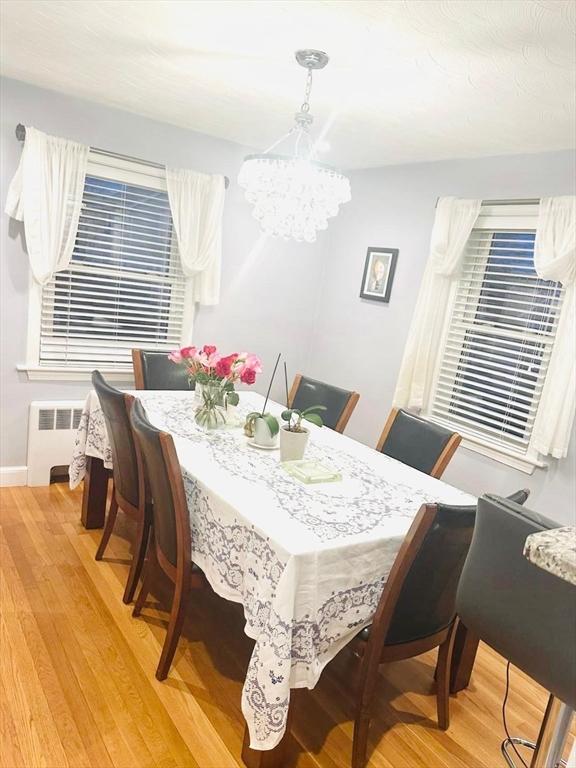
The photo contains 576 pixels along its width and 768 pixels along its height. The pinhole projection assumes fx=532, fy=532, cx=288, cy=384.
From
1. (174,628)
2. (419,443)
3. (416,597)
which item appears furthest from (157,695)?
(419,443)

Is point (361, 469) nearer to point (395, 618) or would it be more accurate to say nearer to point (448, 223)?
point (395, 618)

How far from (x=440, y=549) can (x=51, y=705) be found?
4.75ft

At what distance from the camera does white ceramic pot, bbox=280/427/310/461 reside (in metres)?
2.27

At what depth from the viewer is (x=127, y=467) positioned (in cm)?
247

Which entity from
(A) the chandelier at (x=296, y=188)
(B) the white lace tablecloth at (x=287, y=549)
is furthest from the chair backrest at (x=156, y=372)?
(A) the chandelier at (x=296, y=188)

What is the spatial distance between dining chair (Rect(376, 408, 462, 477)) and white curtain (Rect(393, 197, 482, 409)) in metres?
0.77

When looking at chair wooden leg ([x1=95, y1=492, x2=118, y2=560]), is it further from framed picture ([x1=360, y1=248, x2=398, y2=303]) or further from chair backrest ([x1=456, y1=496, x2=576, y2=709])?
framed picture ([x1=360, y1=248, x2=398, y2=303])

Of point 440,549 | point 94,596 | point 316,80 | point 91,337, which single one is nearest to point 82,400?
point 91,337

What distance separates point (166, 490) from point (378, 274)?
102 inches

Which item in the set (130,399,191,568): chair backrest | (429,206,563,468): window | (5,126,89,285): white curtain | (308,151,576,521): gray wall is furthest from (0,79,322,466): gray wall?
(130,399,191,568): chair backrest

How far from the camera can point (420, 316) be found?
350 centimetres

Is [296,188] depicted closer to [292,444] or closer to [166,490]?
[292,444]

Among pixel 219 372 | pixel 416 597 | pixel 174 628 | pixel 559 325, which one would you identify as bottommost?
pixel 174 628

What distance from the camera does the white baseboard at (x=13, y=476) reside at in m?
3.47
